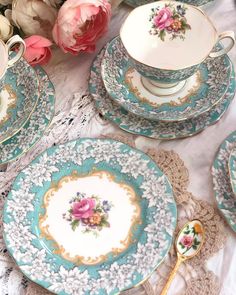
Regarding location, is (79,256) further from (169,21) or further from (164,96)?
(169,21)

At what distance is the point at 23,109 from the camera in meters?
0.70

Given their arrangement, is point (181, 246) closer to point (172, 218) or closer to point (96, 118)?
point (172, 218)

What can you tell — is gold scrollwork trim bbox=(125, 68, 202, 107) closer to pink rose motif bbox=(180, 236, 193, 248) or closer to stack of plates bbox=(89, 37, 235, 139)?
stack of plates bbox=(89, 37, 235, 139)

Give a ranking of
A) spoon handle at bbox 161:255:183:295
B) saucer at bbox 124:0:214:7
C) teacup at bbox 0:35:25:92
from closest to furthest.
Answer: spoon handle at bbox 161:255:183:295 → teacup at bbox 0:35:25:92 → saucer at bbox 124:0:214:7

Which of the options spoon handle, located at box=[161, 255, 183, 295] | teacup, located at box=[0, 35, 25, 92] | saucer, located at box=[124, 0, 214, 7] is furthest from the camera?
saucer, located at box=[124, 0, 214, 7]

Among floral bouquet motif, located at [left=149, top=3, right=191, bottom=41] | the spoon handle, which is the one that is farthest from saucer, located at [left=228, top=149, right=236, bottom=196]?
floral bouquet motif, located at [left=149, top=3, right=191, bottom=41]

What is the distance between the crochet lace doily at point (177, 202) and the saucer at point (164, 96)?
0.04 metres

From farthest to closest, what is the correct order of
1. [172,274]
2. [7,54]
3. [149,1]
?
[149,1] → [7,54] → [172,274]

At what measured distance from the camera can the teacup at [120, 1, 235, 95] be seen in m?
0.71

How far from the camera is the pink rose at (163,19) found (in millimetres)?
733

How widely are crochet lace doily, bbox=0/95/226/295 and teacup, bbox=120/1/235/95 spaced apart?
0.10 metres

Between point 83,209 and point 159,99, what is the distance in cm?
20

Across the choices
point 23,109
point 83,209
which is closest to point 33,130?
point 23,109

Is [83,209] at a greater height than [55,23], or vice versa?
[55,23]
